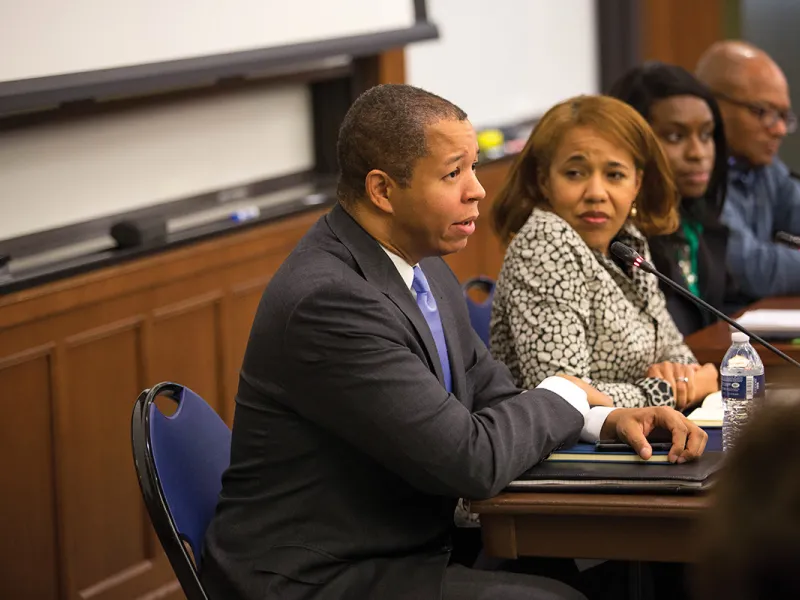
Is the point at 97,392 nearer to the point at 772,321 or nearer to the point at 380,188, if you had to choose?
the point at 380,188

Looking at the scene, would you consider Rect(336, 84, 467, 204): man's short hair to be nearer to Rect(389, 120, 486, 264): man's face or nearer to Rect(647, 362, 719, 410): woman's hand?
Rect(389, 120, 486, 264): man's face

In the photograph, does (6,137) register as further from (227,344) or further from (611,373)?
(611,373)

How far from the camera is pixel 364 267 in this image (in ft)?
6.64

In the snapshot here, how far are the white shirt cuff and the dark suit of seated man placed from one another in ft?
0.06

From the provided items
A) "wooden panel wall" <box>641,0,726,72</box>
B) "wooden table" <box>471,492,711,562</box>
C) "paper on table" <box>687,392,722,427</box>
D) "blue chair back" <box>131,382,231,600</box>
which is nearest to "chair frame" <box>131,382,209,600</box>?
"blue chair back" <box>131,382,231,600</box>

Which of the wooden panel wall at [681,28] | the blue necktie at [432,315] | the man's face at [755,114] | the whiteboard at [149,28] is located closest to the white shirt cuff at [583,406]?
the blue necktie at [432,315]

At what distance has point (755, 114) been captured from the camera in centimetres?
378

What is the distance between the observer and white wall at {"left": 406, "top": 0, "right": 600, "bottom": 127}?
4.86 metres

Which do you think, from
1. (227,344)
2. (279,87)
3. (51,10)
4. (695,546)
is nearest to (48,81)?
(51,10)

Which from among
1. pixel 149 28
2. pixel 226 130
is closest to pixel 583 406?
pixel 149 28

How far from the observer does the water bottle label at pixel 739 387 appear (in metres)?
2.21

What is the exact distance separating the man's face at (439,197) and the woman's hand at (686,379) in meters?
0.62

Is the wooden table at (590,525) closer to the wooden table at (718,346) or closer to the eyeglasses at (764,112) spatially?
the wooden table at (718,346)

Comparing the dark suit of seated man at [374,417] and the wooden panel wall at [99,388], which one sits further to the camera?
the wooden panel wall at [99,388]
